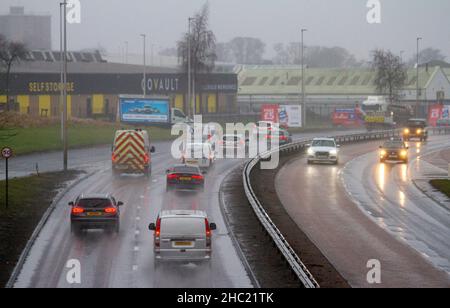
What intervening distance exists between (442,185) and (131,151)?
691 inches

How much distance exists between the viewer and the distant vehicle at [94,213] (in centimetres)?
3378

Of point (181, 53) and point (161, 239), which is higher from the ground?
point (181, 53)

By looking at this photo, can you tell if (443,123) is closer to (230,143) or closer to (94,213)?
(230,143)

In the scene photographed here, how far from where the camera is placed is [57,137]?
3150 inches

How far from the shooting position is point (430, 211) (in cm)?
4338

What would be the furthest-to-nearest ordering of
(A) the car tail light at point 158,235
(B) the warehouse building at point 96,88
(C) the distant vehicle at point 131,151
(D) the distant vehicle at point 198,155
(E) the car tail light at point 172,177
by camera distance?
(B) the warehouse building at point 96,88, (D) the distant vehicle at point 198,155, (C) the distant vehicle at point 131,151, (E) the car tail light at point 172,177, (A) the car tail light at point 158,235

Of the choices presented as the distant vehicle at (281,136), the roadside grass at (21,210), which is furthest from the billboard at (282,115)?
the roadside grass at (21,210)

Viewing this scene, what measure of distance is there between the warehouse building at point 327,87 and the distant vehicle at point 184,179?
93.6 metres

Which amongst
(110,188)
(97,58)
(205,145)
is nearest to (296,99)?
(97,58)

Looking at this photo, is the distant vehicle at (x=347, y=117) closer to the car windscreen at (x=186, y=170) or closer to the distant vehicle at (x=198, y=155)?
the distant vehicle at (x=198, y=155)

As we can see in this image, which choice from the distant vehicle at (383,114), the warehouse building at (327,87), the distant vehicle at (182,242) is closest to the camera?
the distant vehicle at (182,242)
